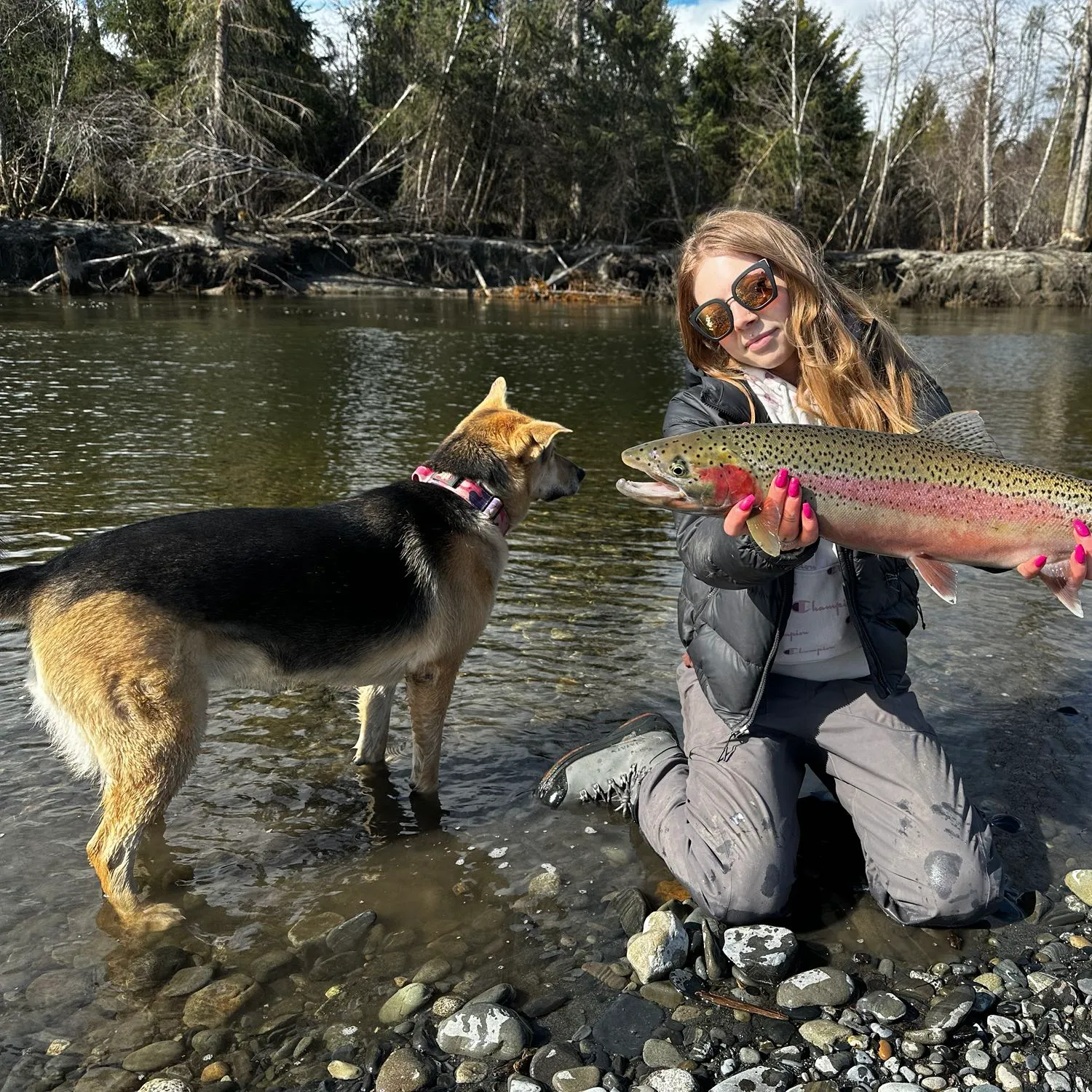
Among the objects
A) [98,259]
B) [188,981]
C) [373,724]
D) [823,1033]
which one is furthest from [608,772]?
[98,259]

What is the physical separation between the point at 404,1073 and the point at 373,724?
2.07 meters

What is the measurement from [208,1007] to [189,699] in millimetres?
1108

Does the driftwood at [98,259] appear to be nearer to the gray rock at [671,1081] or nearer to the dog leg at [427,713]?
the dog leg at [427,713]

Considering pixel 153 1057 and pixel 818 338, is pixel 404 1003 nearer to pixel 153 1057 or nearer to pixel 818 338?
pixel 153 1057

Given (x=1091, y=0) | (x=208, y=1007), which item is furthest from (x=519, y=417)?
(x=1091, y=0)

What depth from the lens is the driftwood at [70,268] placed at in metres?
29.1

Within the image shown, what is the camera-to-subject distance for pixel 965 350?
74.5ft

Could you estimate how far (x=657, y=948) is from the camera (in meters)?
3.20

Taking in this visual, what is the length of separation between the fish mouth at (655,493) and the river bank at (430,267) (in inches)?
1191

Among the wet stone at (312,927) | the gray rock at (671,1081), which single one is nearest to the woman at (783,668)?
the gray rock at (671,1081)

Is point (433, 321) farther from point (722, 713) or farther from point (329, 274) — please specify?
point (722, 713)

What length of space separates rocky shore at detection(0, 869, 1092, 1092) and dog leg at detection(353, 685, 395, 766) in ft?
3.87

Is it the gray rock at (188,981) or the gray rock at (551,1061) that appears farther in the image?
the gray rock at (188,981)

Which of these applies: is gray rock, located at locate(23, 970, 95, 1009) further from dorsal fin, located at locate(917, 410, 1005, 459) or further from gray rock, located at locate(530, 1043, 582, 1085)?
dorsal fin, located at locate(917, 410, 1005, 459)
